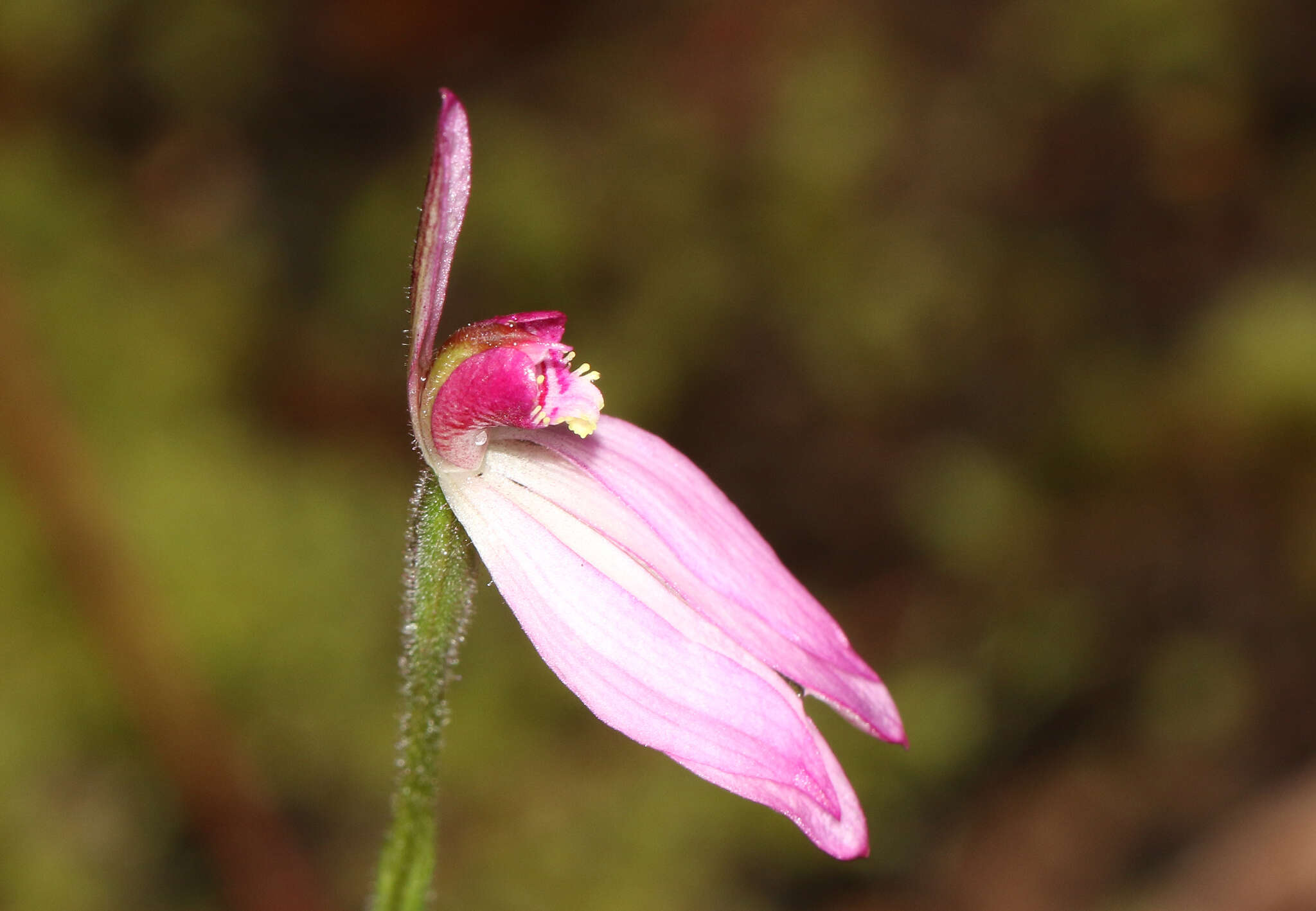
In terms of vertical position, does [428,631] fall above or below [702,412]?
above

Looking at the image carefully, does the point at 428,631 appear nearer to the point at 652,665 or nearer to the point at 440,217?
the point at 652,665

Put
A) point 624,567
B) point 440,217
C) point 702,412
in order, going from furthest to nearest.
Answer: point 702,412 → point 624,567 → point 440,217

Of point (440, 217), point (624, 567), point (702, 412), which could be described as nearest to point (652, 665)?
point (624, 567)

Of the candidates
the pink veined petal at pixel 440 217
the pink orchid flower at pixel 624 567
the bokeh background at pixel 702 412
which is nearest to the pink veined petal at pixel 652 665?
the pink orchid flower at pixel 624 567

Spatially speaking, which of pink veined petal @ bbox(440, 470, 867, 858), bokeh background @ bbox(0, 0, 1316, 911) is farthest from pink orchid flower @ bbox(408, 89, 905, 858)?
bokeh background @ bbox(0, 0, 1316, 911)

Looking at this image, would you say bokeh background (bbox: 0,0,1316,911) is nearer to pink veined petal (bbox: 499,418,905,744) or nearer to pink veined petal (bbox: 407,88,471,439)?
pink veined petal (bbox: 499,418,905,744)

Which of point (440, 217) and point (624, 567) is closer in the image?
point (440, 217)

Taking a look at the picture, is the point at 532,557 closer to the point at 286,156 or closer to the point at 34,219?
the point at 34,219

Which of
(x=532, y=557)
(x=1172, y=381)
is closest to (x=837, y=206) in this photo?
(x=1172, y=381)

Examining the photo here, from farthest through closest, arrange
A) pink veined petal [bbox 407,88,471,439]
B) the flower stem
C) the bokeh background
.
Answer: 1. the bokeh background
2. the flower stem
3. pink veined petal [bbox 407,88,471,439]
